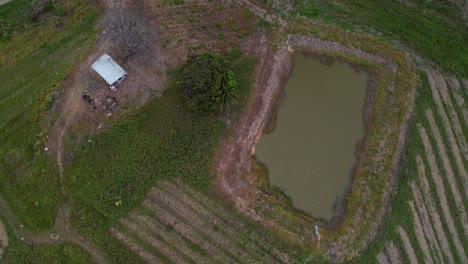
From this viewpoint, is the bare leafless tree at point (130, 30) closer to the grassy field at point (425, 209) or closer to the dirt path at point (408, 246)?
the grassy field at point (425, 209)

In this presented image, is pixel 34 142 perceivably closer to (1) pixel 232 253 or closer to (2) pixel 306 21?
(1) pixel 232 253

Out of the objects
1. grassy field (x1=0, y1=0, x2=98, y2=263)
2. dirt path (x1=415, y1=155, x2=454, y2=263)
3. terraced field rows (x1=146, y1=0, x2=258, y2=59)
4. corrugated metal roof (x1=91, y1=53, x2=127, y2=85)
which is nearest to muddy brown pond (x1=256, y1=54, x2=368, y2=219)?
dirt path (x1=415, y1=155, x2=454, y2=263)

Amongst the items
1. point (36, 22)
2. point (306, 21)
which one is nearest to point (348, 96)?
point (306, 21)

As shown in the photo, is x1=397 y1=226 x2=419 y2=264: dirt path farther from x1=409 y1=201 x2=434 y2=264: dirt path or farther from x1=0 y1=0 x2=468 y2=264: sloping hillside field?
x1=409 y1=201 x2=434 y2=264: dirt path

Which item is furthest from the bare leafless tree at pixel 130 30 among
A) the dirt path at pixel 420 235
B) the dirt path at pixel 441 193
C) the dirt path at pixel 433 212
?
the dirt path at pixel 420 235

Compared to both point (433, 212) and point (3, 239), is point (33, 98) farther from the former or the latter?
point (433, 212)

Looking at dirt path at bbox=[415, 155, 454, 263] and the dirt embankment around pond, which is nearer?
the dirt embankment around pond

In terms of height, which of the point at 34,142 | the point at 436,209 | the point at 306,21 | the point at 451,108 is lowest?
the point at 34,142

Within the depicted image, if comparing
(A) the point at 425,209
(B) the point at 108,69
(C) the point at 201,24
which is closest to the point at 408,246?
(A) the point at 425,209
